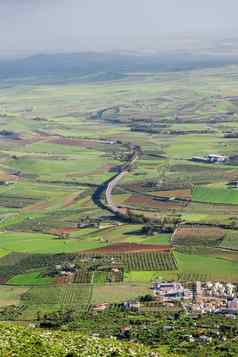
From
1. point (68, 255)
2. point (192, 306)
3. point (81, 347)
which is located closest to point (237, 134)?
point (68, 255)

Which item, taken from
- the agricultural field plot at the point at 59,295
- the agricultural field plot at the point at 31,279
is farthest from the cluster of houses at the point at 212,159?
the agricultural field plot at the point at 59,295

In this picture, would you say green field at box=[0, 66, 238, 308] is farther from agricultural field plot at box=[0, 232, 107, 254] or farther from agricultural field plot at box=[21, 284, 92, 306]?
agricultural field plot at box=[21, 284, 92, 306]

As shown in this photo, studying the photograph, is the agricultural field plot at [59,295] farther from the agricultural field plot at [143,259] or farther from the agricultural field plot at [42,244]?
the agricultural field plot at [42,244]

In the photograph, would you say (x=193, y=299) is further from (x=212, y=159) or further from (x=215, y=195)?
(x=212, y=159)

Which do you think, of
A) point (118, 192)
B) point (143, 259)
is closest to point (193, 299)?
point (143, 259)

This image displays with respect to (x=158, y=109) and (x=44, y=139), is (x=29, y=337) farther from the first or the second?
(x=158, y=109)
